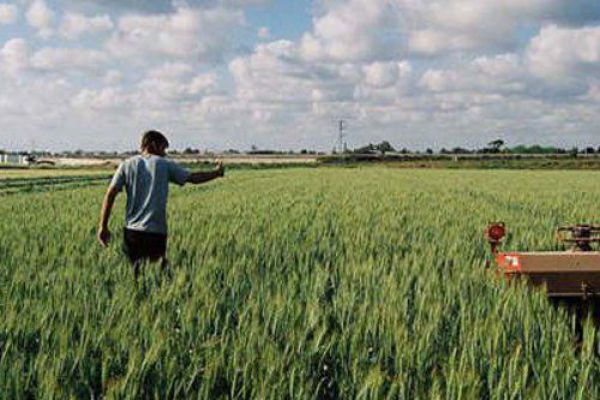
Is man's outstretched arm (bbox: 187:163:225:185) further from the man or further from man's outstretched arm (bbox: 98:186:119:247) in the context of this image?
man's outstretched arm (bbox: 98:186:119:247)

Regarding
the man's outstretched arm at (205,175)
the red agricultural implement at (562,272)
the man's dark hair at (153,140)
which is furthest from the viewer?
the man's outstretched arm at (205,175)

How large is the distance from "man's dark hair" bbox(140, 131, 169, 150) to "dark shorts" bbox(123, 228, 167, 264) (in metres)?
0.74

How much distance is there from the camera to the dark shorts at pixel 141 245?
6.56 meters

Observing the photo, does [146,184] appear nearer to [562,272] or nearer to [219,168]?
[219,168]

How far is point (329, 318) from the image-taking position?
4.95 metres

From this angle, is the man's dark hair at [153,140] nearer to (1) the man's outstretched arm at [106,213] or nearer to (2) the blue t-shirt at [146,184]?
(2) the blue t-shirt at [146,184]

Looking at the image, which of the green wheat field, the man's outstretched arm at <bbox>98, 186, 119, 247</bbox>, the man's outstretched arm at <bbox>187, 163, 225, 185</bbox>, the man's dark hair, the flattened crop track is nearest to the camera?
the green wheat field

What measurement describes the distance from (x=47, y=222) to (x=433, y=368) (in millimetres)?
10290

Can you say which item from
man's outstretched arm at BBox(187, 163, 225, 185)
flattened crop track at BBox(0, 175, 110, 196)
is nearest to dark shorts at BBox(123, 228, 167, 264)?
man's outstretched arm at BBox(187, 163, 225, 185)

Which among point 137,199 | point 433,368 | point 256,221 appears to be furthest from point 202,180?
point 256,221

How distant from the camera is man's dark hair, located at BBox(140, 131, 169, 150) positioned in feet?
20.8

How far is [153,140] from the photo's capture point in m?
6.37

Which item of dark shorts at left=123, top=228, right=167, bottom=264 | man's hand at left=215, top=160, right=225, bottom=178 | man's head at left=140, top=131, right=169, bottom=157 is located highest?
man's head at left=140, top=131, right=169, bottom=157

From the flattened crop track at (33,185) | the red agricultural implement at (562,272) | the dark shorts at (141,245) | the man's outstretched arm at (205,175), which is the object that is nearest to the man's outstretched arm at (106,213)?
the dark shorts at (141,245)
